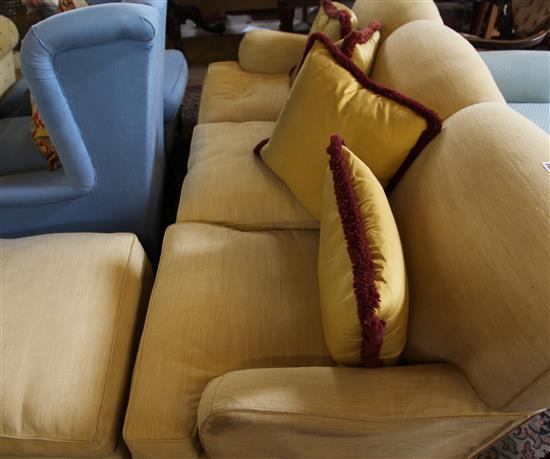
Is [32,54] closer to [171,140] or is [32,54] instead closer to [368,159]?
[368,159]

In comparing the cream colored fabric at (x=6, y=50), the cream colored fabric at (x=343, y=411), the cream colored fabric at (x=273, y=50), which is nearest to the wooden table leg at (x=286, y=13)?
the cream colored fabric at (x=273, y=50)

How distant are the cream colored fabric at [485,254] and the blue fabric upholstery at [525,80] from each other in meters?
0.88

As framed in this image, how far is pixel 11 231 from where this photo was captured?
1.19 m

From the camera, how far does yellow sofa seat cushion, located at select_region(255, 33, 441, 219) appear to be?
866mm

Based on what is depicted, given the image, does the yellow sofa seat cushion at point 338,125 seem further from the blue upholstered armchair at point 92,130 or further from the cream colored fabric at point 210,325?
the blue upholstered armchair at point 92,130

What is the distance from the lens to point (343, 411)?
60 centimetres

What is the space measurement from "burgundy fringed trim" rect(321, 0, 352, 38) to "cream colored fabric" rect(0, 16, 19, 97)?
4.12ft

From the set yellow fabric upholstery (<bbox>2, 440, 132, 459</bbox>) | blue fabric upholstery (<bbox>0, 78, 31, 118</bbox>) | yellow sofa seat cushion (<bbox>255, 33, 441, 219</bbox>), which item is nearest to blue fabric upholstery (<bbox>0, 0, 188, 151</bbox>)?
blue fabric upholstery (<bbox>0, 78, 31, 118</bbox>)

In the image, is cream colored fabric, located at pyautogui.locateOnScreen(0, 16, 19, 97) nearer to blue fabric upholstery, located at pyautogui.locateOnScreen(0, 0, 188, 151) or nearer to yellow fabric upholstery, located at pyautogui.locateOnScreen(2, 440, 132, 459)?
blue fabric upholstery, located at pyautogui.locateOnScreen(0, 0, 188, 151)

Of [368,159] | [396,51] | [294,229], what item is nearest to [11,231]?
[294,229]

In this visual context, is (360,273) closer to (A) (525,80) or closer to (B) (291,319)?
(B) (291,319)

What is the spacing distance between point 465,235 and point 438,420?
285mm

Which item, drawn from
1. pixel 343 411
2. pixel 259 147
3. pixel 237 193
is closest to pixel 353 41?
pixel 259 147

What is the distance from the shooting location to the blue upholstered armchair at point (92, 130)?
0.85 metres
